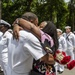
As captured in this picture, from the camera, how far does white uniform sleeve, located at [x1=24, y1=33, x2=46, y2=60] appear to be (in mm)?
2980

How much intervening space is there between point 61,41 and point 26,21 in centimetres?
860

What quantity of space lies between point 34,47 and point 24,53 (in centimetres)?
15

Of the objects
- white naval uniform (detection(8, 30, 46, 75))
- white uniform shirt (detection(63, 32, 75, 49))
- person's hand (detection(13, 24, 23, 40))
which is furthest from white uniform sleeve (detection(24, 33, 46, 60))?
white uniform shirt (detection(63, 32, 75, 49))

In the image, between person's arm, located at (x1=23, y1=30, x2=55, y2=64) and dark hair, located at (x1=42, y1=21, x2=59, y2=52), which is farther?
dark hair, located at (x1=42, y1=21, x2=59, y2=52)

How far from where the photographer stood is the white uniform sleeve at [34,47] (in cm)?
298

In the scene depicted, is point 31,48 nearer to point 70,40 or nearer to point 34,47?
point 34,47

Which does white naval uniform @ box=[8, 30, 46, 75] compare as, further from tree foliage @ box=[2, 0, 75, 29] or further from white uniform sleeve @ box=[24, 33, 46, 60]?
tree foliage @ box=[2, 0, 75, 29]

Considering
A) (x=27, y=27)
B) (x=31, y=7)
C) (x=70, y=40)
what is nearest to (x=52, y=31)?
(x=27, y=27)

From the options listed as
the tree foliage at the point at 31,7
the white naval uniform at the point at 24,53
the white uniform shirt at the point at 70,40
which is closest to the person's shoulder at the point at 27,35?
the white naval uniform at the point at 24,53

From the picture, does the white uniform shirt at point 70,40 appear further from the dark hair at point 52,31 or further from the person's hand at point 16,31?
the person's hand at point 16,31

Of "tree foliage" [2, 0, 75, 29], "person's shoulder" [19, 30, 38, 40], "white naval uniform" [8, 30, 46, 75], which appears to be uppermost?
"person's shoulder" [19, 30, 38, 40]

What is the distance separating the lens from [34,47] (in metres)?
2.99

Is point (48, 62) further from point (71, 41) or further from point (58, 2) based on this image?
point (58, 2)

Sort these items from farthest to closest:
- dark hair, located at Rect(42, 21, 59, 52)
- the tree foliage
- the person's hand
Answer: the tree foliage < dark hair, located at Rect(42, 21, 59, 52) < the person's hand
